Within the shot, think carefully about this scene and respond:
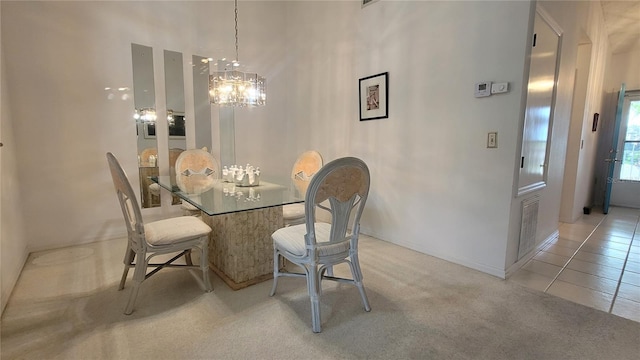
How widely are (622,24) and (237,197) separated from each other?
5795 mm

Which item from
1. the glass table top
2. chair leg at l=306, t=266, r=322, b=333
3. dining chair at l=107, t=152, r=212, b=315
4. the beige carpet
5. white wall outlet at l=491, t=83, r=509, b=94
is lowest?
the beige carpet

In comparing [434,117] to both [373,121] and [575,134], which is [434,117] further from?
[575,134]

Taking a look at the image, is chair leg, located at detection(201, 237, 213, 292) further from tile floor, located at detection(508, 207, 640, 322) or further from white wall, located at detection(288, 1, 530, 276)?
tile floor, located at detection(508, 207, 640, 322)

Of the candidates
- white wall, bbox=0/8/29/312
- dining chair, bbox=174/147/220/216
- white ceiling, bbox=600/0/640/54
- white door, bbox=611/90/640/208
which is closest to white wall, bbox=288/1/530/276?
dining chair, bbox=174/147/220/216

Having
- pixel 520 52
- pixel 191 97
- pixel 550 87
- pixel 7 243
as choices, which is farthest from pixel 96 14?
pixel 550 87

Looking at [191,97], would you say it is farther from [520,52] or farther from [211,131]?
[520,52]

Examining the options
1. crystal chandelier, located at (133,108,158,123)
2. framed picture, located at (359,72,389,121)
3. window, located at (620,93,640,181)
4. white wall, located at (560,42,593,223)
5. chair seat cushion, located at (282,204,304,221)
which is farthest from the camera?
window, located at (620,93,640,181)

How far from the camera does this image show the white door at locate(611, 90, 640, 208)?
5012mm

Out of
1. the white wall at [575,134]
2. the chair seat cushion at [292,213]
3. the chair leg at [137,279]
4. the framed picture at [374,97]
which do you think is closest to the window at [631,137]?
the white wall at [575,134]

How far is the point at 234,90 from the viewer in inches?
111

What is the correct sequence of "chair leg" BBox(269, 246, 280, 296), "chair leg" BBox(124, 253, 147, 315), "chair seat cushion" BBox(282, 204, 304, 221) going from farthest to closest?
1. "chair seat cushion" BBox(282, 204, 304, 221)
2. "chair leg" BBox(269, 246, 280, 296)
3. "chair leg" BBox(124, 253, 147, 315)

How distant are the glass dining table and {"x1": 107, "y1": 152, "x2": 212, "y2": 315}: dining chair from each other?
193mm

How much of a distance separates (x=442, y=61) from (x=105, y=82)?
3.46 meters

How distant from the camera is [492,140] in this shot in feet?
7.82
